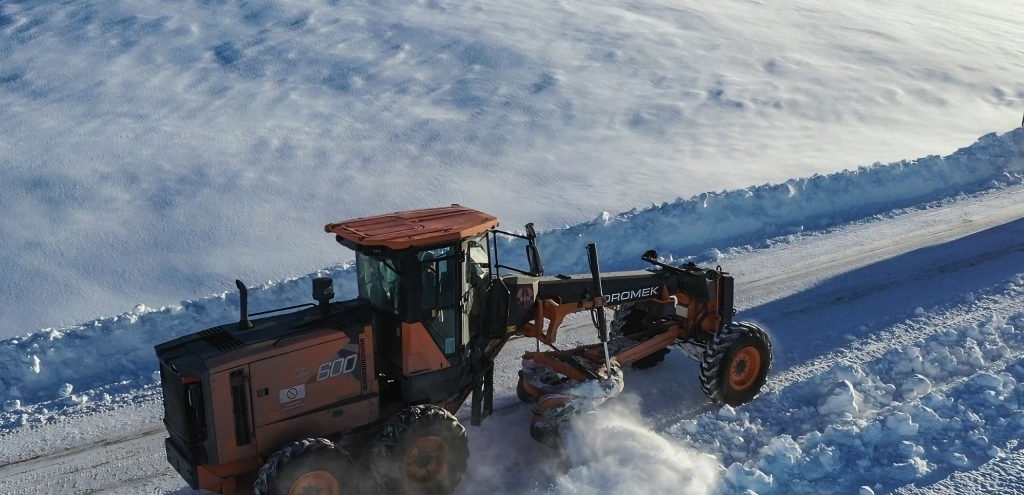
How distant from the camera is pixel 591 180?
1648 centimetres

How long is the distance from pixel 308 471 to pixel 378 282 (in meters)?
1.62

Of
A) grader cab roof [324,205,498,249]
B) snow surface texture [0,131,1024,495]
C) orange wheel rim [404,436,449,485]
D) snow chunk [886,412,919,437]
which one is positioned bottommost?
snow surface texture [0,131,1024,495]

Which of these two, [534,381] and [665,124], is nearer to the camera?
[534,381]

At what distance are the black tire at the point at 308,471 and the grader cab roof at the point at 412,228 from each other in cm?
157

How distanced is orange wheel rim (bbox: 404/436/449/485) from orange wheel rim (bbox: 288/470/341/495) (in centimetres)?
59

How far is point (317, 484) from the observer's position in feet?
24.2

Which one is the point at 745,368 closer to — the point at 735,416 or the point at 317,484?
the point at 735,416

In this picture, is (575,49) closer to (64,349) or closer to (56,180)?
(56,180)

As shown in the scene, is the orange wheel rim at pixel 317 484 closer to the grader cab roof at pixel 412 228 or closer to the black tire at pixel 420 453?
the black tire at pixel 420 453

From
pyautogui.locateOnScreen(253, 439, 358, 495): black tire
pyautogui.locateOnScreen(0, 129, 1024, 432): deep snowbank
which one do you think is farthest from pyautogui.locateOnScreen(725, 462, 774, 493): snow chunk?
pyautogui.locateOnScreen(0, 129, 1024, 432): deep snowbank

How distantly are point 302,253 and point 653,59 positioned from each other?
12.3 m

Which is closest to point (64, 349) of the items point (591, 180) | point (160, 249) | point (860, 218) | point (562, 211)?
point (160, 249)

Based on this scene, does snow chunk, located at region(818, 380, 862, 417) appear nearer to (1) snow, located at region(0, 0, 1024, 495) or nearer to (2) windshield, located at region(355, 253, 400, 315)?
(1) snow, located at region(0, 0, 1024, 495)

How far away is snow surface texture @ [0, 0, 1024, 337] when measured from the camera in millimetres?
13797
